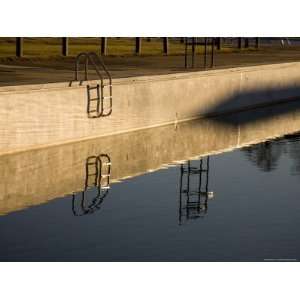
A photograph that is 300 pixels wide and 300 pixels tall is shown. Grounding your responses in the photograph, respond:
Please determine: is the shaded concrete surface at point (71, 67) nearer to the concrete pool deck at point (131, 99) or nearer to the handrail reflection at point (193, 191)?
the concrete pool deck at point (131, 99)

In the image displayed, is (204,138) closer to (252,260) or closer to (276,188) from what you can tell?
(276,188)

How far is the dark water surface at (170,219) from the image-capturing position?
52.5 feet

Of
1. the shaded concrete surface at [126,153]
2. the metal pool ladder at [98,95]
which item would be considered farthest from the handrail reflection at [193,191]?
the metal pool ladder at [98,95]

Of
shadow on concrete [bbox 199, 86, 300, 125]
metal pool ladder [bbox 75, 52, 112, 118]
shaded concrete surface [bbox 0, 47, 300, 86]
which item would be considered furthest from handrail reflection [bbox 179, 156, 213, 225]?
shadow on concrete [bbox 199, 86, 300, 125]

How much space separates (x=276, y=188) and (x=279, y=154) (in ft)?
20.6

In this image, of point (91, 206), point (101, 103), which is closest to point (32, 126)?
point (101, 103)

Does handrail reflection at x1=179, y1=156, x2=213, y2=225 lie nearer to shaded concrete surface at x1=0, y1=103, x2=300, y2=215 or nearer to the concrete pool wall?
shaded concrete surface at x1=0, y1=103, x2=300, y2=215

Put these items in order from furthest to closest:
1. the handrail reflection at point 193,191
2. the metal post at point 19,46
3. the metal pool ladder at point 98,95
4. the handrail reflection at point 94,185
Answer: the metal post at point 19,46, the metal pool ladder at point 98,95, the handrail reflection at point 94,185, the handrail reflection at point 193,191

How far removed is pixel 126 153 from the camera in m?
27.8

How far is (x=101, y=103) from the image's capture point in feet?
96.0

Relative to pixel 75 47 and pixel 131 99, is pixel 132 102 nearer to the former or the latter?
pixel 131 99

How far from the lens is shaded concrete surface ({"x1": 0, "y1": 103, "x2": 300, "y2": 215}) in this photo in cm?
2231

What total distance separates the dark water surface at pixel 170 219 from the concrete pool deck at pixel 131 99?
75.7 inches

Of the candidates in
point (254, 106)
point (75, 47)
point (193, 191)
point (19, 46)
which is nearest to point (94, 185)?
point (193, 191)
